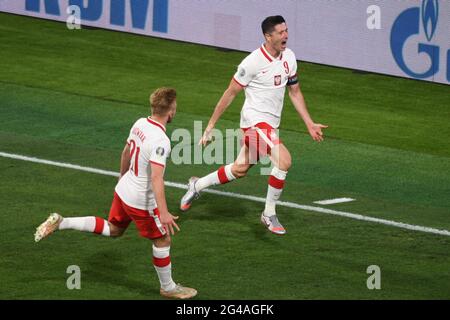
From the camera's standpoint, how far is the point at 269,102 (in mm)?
13305

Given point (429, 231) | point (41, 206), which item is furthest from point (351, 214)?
point (41, 206)

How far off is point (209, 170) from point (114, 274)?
172 inches

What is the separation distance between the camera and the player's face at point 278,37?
42.9 feet

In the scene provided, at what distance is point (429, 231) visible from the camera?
13359 millimetres

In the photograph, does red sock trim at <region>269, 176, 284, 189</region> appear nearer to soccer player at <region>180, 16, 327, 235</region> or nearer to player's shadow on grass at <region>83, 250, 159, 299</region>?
soccer player at <region>180, 16, 327, 235</region>

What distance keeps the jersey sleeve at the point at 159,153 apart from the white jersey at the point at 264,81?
2761mm

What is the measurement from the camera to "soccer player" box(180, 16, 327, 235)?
13164 millimetres

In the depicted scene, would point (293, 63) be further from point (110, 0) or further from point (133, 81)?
point (110, 0)

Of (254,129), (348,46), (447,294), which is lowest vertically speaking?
(447,294)

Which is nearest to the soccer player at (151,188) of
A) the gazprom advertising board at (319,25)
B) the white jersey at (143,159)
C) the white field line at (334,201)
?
the white jersey at (143,159)

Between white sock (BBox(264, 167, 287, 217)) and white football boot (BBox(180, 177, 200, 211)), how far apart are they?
3.46 ft

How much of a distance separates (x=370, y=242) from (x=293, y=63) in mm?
2243

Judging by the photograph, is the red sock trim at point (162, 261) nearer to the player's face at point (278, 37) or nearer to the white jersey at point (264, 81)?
the white jersey at point (264, 81)

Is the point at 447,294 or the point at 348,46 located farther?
the point at 348,46
